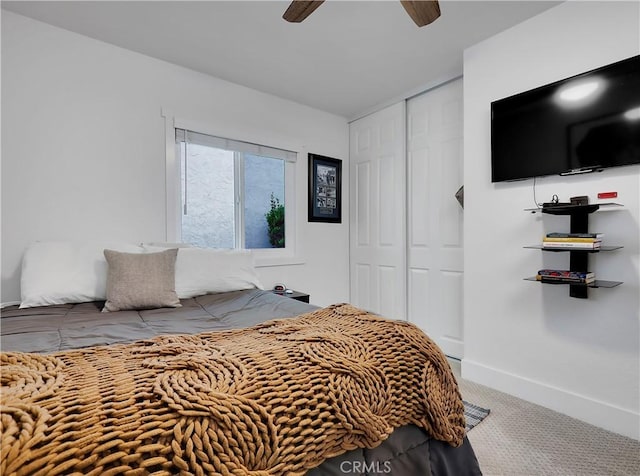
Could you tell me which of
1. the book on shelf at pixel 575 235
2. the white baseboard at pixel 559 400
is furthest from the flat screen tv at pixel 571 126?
the white baseboard at pixel 559 400

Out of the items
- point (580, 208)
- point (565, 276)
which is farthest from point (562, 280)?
point (580, 208)

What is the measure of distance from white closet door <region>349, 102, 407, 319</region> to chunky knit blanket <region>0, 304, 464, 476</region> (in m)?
2.30

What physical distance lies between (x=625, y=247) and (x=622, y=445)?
3.44 ft

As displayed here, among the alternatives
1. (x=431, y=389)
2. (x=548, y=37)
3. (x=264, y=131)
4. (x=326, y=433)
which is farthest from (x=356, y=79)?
(x=326, y=433)

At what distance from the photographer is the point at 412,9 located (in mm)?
1588

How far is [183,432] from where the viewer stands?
25.1 inches

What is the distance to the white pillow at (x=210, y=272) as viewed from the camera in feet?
7.10

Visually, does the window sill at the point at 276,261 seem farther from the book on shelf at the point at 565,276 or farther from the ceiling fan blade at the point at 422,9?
the ceiling fan blade at the point at 422,9

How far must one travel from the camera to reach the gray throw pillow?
180cm

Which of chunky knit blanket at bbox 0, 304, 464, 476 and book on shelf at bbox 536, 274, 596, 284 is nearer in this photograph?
chunky knit blanket at bbox 0, 304, 464, 476

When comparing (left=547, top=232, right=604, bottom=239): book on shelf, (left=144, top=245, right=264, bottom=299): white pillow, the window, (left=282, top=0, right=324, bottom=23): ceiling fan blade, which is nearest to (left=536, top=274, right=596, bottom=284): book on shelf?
(left=547, top=232, right=604, bottom=239): book on shelf

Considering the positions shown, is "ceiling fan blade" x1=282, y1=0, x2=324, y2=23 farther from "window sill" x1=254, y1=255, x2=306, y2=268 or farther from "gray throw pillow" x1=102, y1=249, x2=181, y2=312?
"window sill" x1=254, y1=255, x2=306, y2=268

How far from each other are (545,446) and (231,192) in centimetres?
290

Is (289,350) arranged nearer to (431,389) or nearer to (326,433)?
(326,433)
